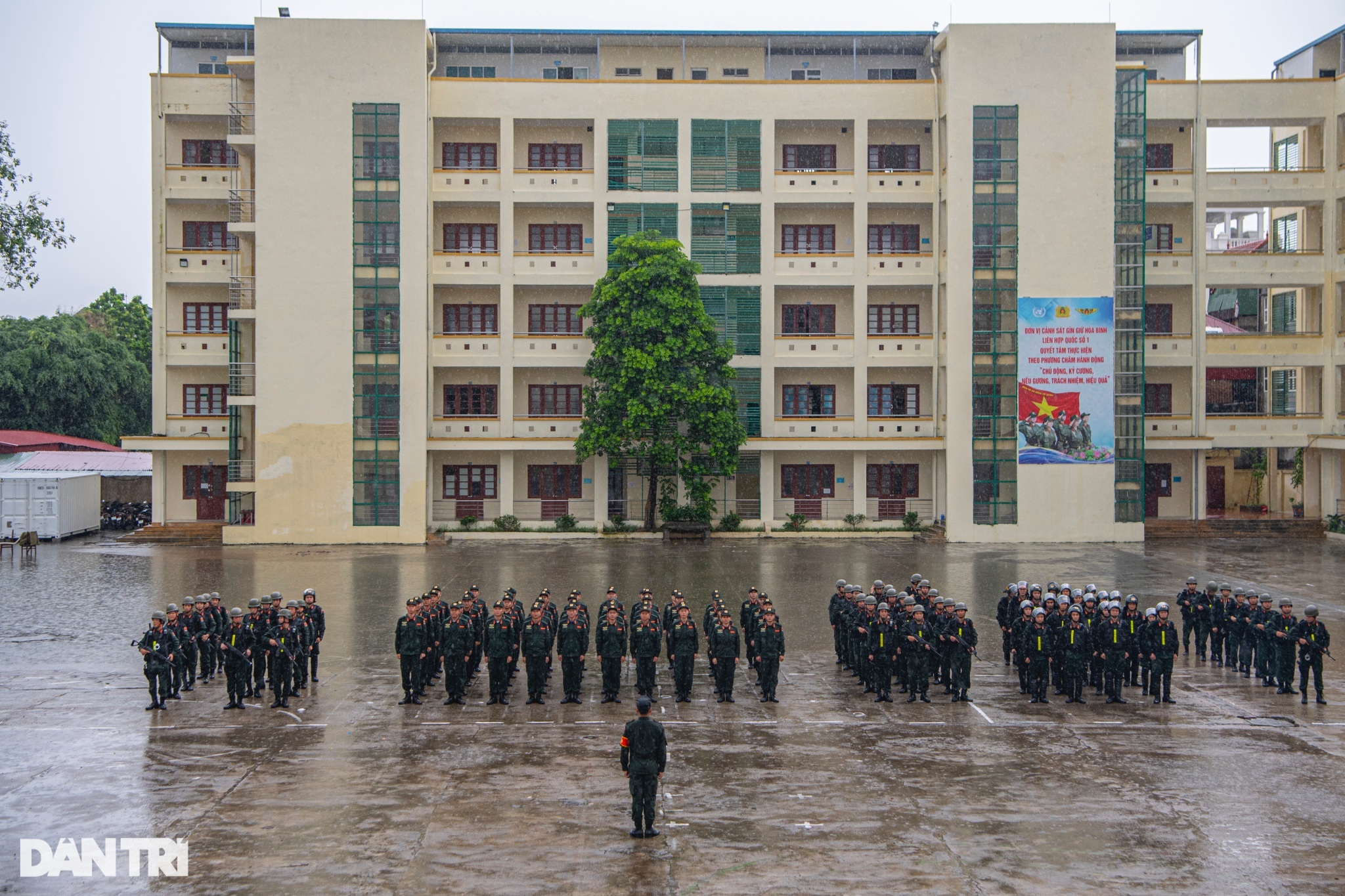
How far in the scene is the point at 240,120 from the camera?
3844 cm

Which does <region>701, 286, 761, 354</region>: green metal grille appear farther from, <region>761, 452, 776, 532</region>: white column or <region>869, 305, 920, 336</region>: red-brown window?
<region>869, 305, 920, 336</region>: red-brown window

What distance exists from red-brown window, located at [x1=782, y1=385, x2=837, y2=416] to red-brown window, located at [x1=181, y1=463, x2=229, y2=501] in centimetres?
2008

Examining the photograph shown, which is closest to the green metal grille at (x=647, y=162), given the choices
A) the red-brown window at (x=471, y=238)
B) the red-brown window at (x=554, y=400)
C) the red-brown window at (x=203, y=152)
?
the red-brown window at (x=471, y=238)

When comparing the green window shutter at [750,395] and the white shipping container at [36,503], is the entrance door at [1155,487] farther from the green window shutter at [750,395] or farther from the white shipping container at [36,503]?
the white shipping container at [36,503]

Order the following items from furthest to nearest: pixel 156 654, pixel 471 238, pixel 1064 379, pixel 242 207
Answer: pixel 471 238
pixel 242 207
pixel 1064 379
pixel 156 654

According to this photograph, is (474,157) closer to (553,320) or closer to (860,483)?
(553,320)

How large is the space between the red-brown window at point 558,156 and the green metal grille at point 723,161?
13.5ft

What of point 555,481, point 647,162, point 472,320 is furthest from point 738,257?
point 555,481

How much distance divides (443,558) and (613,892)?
968 inches

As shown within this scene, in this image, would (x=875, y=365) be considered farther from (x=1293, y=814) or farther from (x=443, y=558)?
(x=1293, y=814)

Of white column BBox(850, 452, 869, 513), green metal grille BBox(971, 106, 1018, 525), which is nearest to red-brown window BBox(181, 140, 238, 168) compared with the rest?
white column BBox(850, 452, 869, 513)

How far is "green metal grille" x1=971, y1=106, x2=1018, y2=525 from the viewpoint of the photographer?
3734 cm

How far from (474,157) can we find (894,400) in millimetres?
16972

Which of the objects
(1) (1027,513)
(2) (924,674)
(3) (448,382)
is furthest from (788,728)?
(3) (448,382)
